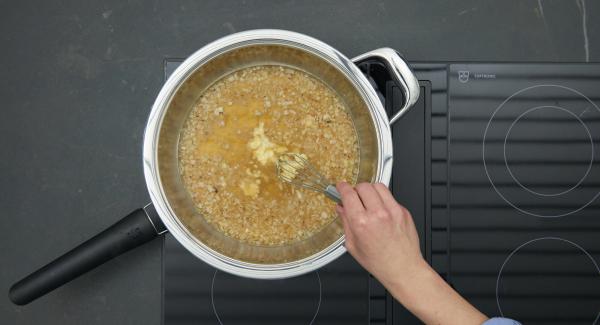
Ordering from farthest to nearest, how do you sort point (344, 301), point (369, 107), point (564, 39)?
1. point (564, 39)
2. point (344, 301)
3. point (369, 107)

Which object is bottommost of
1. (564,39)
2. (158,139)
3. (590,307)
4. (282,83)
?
(590,307)

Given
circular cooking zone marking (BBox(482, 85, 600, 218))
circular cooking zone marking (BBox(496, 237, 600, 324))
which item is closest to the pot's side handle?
circular cooking zone marking (BBox(482, 85, 600, 218))

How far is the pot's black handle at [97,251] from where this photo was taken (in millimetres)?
697

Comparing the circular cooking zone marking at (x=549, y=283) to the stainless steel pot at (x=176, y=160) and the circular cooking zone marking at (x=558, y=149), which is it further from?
the stainless steel pot at (x=176, y=160)

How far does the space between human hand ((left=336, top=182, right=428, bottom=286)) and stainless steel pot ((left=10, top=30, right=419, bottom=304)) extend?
0.06 meters

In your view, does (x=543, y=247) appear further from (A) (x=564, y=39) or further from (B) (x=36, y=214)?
(B) (x=36, y=214)

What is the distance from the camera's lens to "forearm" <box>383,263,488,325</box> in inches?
20.8

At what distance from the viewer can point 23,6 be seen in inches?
33.1

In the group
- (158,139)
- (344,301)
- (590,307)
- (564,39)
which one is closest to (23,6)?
(158,139)

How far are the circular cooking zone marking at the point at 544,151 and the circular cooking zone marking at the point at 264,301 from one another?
37cm

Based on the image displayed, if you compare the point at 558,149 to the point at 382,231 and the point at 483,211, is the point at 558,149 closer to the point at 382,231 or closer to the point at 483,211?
the point at 483,211

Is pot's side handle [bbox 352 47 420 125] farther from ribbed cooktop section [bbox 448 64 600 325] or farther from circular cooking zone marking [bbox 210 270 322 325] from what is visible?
circular cooking zone marking [bbox 210 270 322 325]

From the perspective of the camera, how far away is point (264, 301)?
75 cm

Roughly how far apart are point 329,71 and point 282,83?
0.27ft
